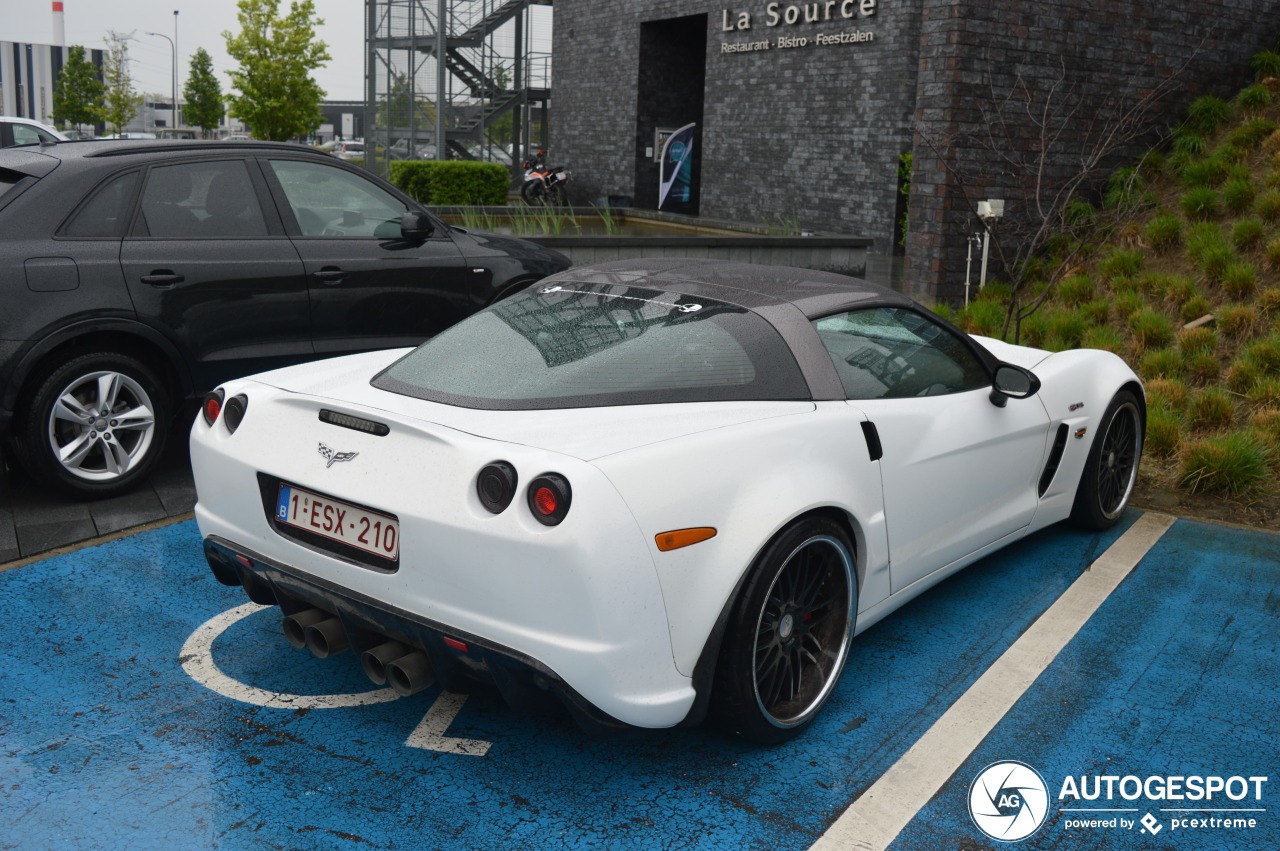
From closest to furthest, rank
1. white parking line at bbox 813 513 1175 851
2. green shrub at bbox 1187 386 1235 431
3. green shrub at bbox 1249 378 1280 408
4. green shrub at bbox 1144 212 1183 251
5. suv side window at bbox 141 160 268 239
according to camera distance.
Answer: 1. white parking line at bbox 813 513 1175 851
2. suv side window at bbox 141 160 268 239
3. green shrub at bbox 1187 386 1235 431
4. green shrub at bbox 1249 378 1280 408
5. green shrub at bbox 1144 212 1183 251

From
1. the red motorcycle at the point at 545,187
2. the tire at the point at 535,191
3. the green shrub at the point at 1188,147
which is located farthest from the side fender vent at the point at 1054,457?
the tire at the point at 535,191

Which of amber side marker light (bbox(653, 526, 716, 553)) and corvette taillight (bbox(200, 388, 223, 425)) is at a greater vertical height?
corvette taillight (bbox(200, 388, 223, 425))

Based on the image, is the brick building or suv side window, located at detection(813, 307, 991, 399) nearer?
suv side window, located at detection(813, 307, 991, 399)

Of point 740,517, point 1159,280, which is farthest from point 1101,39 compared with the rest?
point 740,517

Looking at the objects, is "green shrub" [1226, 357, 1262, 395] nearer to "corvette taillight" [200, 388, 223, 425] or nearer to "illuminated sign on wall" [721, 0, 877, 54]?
"corvette taillight" [200, 388, 223, 425]

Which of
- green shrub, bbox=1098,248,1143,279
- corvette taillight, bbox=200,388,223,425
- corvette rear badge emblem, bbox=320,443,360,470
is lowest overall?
corvette rear badge emblem, bbox=320,443,360,470

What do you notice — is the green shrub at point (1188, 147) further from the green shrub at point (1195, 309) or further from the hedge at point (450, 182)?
the hedge at point (450, 182)

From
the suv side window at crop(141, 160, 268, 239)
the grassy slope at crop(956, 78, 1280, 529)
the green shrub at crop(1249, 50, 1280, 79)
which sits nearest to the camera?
the suv side window at crop(141, 160, 268, 239)

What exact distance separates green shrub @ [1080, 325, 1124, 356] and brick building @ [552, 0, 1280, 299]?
2.25 metres

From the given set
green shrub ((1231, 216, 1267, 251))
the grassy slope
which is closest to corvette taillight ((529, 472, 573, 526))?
the grassy slope

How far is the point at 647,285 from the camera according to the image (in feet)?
13.1

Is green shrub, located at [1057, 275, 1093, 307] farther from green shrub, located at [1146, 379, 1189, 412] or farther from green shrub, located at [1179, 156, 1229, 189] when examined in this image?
green shrub, located at [1146, 379, 1189, 412]

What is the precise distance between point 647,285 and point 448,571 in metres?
1.40
